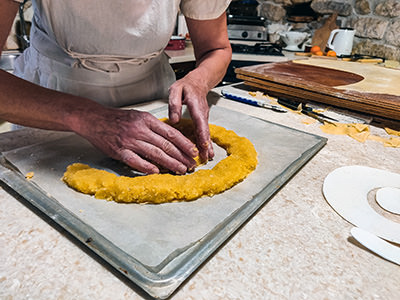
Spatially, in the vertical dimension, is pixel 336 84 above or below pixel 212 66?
below

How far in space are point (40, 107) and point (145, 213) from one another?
0.40 m

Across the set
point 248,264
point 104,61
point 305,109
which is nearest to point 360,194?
point 248,264

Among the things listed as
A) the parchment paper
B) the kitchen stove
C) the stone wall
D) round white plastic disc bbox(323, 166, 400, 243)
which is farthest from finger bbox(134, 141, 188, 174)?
the stone wall

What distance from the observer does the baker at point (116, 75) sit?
0.68 metres

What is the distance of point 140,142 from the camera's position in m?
0.67

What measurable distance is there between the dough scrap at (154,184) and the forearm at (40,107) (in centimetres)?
13

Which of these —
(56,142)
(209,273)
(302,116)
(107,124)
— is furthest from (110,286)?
(302,116)

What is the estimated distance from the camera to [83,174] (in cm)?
61

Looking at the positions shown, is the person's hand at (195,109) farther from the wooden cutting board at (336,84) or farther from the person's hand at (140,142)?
the wooden cutting board at (336,84)

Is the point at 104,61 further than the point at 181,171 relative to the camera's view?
Yes

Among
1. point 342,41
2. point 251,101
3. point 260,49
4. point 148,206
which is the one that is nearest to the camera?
point 148,206

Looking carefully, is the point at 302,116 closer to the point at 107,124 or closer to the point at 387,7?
the point at 107,124

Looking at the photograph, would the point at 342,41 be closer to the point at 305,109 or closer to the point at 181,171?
the point at 305,109

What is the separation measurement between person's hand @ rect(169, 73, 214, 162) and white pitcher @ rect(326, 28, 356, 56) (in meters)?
1.84
